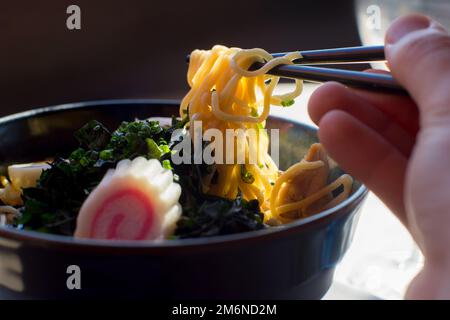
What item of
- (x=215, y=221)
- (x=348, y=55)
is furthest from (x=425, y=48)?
(x=215, y=221)

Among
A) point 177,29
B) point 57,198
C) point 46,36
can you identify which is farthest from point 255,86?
point 177,29

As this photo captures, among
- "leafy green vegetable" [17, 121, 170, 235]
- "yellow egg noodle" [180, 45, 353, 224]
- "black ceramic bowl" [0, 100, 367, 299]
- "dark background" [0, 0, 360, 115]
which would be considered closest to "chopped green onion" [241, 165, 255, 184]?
"yellow egg noodle" [180, 45, 353, 224]

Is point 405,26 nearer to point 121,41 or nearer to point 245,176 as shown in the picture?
point 245,176

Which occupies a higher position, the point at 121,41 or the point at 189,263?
the point at 121,41

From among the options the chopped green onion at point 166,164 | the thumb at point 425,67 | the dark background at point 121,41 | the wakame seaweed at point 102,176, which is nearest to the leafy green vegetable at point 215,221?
the wakame seaweed at point 102,176

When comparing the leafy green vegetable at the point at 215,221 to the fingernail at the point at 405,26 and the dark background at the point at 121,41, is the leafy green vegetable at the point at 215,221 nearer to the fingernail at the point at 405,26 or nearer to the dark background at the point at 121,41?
the fingernail at the point at 405,26
